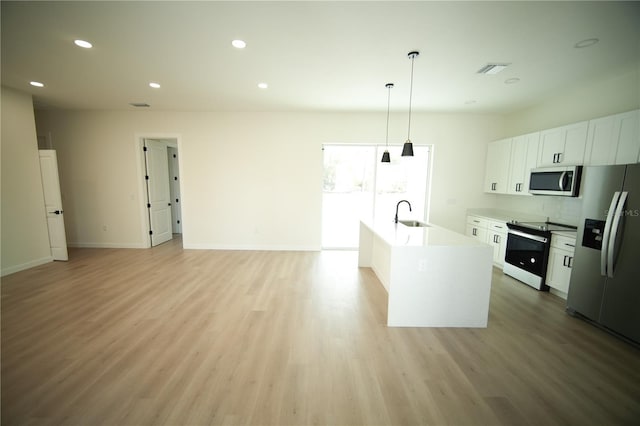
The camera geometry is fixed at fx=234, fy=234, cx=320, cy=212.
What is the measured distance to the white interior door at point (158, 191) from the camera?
17.3 ft

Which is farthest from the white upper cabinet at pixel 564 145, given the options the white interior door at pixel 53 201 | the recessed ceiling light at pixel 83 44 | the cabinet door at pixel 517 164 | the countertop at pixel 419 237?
the white interior door at pixel 53 201

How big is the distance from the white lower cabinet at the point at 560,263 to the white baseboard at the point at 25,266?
26.6ft

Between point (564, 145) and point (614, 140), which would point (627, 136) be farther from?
point (564, 145)

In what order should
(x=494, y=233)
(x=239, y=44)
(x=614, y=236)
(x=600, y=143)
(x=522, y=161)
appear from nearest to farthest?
(x=614, y=236) < (x=239, y=44) < (x=600, y=143) < (x=522, y=161) < (x=494, y=233)

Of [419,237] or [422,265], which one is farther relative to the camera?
[419,237]

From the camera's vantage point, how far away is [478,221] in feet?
14.9

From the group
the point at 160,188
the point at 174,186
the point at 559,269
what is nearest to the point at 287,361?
the point at 559,269

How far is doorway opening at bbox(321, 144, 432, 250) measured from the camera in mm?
5129

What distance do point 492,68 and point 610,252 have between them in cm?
235

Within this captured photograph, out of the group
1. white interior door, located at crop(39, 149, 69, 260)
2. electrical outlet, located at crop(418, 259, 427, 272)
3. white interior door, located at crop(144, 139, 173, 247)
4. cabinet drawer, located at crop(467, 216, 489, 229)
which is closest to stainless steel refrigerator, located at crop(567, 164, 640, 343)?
cabinet drawer, located at crop(467, 216, 489, 229)

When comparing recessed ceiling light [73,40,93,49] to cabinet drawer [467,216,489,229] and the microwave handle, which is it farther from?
cabinet drawer [467,216,489,229]

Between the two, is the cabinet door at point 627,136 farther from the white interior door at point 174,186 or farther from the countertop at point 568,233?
the white interior door at point 174,186

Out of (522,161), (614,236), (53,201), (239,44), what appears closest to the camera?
(614,236)

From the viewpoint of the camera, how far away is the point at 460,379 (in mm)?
1827
